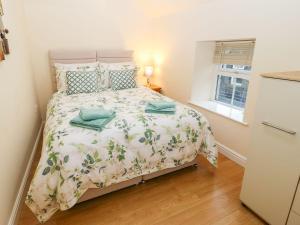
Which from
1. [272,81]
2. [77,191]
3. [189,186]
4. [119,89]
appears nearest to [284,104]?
[272,81]

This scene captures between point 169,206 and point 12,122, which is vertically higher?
point 12,122

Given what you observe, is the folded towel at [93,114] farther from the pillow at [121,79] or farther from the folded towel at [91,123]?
the pillow at [121,79]

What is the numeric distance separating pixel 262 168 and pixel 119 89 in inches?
86.7

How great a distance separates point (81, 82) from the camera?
2859mm

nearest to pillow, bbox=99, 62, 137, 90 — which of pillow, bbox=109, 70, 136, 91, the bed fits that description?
pillow, bbox=109, 70, 136, 91

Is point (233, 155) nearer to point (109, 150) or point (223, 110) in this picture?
point (223, 110)

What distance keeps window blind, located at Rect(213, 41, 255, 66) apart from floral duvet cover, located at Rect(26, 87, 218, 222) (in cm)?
99

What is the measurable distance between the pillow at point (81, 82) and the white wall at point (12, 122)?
22.4 inches

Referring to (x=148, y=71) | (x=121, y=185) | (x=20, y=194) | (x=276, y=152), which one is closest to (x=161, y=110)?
(x=121, y=185)

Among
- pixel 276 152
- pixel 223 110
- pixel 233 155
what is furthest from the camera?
pixel 223 110

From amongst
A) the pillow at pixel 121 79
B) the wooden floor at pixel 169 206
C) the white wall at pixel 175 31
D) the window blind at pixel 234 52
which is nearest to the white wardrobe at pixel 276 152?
the wooden floor at pixel 169 206

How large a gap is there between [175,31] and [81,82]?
5.50 feet

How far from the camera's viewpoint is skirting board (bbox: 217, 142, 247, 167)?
2383 mm

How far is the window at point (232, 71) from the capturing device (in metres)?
2.51
